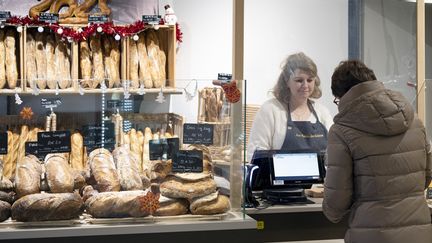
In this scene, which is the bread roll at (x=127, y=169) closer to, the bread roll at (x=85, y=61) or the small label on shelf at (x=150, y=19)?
the bread roll at (x=85, y=61)

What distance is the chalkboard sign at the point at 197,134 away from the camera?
224cm

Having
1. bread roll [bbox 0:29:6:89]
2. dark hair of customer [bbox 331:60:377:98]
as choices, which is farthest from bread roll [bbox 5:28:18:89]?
dark hair of customer [bbox 331:60:377:98]

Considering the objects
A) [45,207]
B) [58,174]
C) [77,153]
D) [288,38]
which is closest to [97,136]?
[77,153]

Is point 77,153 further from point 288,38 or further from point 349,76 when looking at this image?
point 288,38

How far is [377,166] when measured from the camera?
7.29 ft

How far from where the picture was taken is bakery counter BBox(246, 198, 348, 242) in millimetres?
2729

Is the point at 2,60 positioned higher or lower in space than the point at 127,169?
higher

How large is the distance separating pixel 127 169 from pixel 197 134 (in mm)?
309

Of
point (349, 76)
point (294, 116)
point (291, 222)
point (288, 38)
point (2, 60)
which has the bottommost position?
point (291, 222)

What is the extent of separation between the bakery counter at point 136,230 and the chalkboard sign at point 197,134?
30 cm

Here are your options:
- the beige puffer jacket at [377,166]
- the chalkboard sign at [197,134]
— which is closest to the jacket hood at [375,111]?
the beige puffer jacket at [377,166]

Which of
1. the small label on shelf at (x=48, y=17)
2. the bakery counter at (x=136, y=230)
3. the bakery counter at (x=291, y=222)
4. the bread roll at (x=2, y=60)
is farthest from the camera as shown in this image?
the small label on shelf at (x=48, y=17)

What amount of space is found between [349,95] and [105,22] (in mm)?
2465

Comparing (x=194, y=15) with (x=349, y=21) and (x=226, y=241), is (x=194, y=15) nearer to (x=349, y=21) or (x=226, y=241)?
(x=349, y=21)
